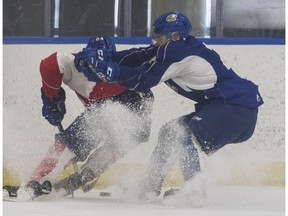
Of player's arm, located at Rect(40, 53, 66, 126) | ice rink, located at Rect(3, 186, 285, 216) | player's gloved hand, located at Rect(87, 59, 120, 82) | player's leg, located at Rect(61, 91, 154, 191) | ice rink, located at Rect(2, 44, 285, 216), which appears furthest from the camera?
ice rink, located at Rect(2, 44, 285, 216)

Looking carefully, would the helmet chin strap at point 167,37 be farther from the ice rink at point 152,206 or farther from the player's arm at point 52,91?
the ice rink at point 152,206

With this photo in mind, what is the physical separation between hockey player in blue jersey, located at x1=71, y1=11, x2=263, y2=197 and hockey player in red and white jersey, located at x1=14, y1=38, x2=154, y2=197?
5.3 inches

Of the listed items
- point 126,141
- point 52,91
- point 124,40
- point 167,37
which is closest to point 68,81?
point 52,91

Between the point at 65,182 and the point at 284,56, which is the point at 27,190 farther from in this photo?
the point at 284,56

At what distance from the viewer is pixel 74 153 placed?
4.21 meters

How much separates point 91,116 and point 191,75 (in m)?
0.51

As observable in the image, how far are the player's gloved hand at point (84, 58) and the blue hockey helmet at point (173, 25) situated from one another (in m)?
0.29

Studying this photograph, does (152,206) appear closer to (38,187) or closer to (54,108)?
(38,187)

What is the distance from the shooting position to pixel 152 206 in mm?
3846

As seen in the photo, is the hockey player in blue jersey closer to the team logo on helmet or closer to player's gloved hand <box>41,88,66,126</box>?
the team logo on helmet

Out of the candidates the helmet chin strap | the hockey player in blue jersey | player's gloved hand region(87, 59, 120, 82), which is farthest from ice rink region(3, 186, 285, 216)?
the helmet chin strap

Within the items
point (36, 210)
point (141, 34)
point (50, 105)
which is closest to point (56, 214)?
point (36, 210)

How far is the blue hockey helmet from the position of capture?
4.07 metres

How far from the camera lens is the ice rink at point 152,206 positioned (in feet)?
12.0
